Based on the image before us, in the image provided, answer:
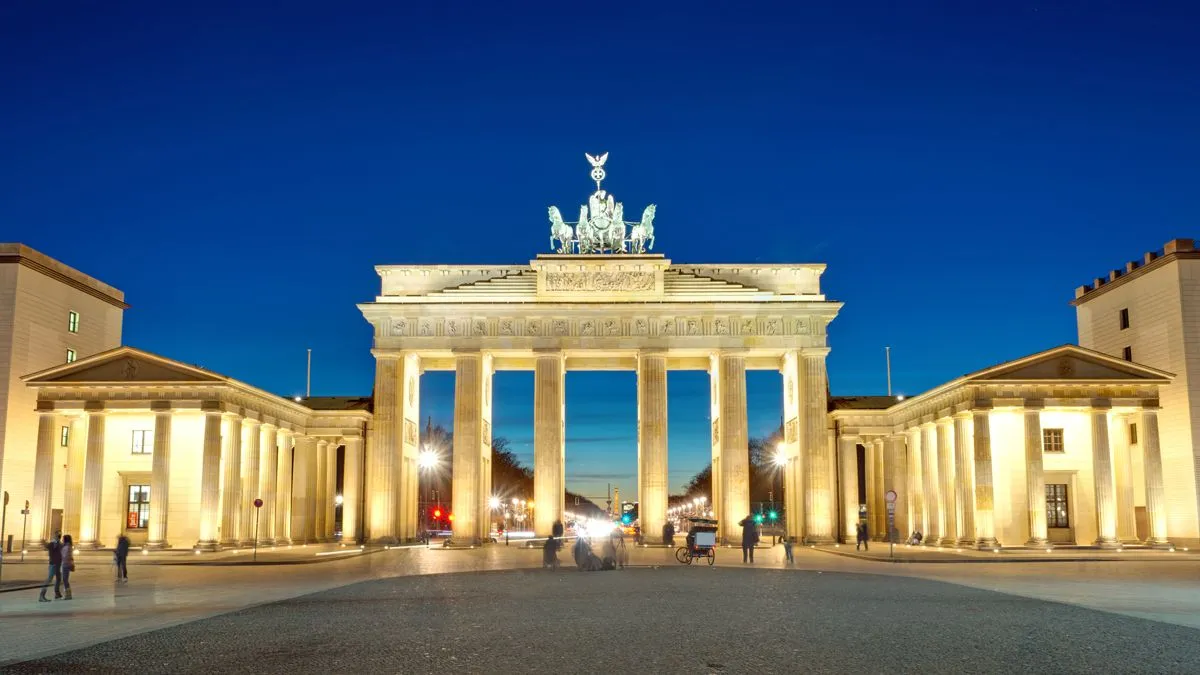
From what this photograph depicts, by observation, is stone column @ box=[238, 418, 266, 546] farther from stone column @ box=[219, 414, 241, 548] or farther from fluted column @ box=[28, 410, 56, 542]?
fluted column @ box=[28, 410, 56, 542]

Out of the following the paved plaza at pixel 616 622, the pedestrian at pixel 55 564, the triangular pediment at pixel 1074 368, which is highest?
the triangular pediment at pixel 1074 368

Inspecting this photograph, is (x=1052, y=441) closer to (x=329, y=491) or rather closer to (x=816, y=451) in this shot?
(x=816, y=451)

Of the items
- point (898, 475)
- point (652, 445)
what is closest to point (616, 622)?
point (652, 445)

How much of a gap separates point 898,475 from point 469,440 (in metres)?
27.6

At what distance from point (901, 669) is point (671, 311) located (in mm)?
50978

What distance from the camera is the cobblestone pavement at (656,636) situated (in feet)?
50.8

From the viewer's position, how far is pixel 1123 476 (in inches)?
2192

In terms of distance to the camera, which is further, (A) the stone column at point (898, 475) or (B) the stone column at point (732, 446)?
(A) the stone column at point (898, 475)

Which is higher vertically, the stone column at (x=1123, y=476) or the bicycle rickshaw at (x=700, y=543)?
the stone column at (x=1123, y=476)

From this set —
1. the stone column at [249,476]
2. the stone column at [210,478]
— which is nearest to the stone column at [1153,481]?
the stone column at [210,478]

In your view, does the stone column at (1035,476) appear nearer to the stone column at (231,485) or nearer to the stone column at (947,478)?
the stone column at (947,478)

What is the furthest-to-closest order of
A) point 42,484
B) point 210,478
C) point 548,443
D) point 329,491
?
point 329,491 < point 548,443 < point 210,478 < point 42,484

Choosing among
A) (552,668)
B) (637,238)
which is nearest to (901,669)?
(552,668)

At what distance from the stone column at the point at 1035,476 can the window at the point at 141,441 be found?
4613 centimetres
